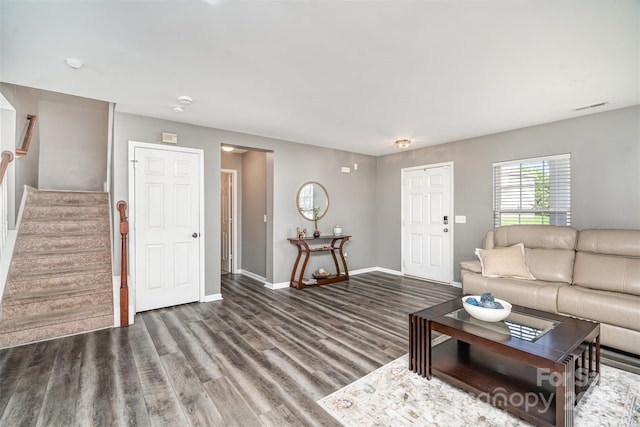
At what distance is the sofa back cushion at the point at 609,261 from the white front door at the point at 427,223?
6.32 feet

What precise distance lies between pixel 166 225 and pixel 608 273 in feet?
16.7

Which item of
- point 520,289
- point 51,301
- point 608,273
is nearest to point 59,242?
point 51,301

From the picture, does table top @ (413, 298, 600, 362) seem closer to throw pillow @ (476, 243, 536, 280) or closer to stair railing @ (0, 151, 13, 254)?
throw pillow @ (476, 243, 536, 280)

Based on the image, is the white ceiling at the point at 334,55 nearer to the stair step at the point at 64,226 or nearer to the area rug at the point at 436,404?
the stair step at the point at 64,226

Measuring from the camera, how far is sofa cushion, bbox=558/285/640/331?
8.30 ft

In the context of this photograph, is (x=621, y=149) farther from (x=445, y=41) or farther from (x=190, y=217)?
(x=190, y=217)

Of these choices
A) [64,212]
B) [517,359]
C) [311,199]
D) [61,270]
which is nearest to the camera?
[517,359]

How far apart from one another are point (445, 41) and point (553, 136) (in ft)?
9.66

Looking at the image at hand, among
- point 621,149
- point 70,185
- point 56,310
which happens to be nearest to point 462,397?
point 621,149

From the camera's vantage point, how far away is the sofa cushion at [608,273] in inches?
113

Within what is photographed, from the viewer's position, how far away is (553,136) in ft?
13.0

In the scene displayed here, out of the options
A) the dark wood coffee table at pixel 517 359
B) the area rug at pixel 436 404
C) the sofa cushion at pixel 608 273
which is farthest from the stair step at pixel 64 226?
the sofa cushion at pixel 608 273

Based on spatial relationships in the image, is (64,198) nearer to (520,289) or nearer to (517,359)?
(517,359)

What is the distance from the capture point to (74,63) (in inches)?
93.6
